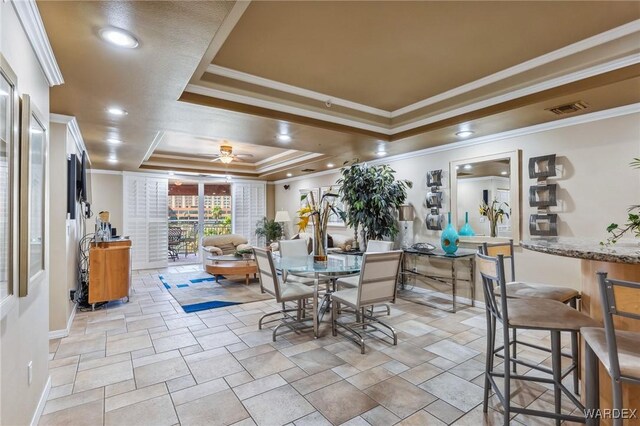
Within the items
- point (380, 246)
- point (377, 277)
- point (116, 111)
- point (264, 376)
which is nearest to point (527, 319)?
point (377, 277)

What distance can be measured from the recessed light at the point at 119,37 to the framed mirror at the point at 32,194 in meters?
0.59

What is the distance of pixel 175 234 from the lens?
9.14 metres

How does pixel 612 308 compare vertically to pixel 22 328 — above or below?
above

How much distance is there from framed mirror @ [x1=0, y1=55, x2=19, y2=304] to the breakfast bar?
2715 millimetres

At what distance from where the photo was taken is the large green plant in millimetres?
5234

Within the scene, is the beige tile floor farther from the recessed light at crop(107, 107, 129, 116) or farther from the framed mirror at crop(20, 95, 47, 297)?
the recessed light at crop(107, 107, 129, 116)

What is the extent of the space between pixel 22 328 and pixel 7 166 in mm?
946

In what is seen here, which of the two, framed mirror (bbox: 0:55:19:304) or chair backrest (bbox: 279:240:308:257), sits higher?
framed mirror (bbox: 0:55:19:304)

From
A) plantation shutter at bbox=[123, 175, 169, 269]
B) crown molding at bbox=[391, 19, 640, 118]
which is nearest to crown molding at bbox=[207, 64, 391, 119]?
crown molding at bbox=[391, 19, 640, 118]

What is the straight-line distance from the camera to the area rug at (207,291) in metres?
4.80

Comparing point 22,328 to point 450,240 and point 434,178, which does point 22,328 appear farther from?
point 434,178

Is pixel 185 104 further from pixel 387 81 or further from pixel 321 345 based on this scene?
pixel 321 345

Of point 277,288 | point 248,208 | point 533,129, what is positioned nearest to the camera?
point 277,288

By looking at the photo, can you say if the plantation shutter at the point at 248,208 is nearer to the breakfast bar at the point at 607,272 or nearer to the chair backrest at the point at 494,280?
the chair backrest at the point at 494,280
